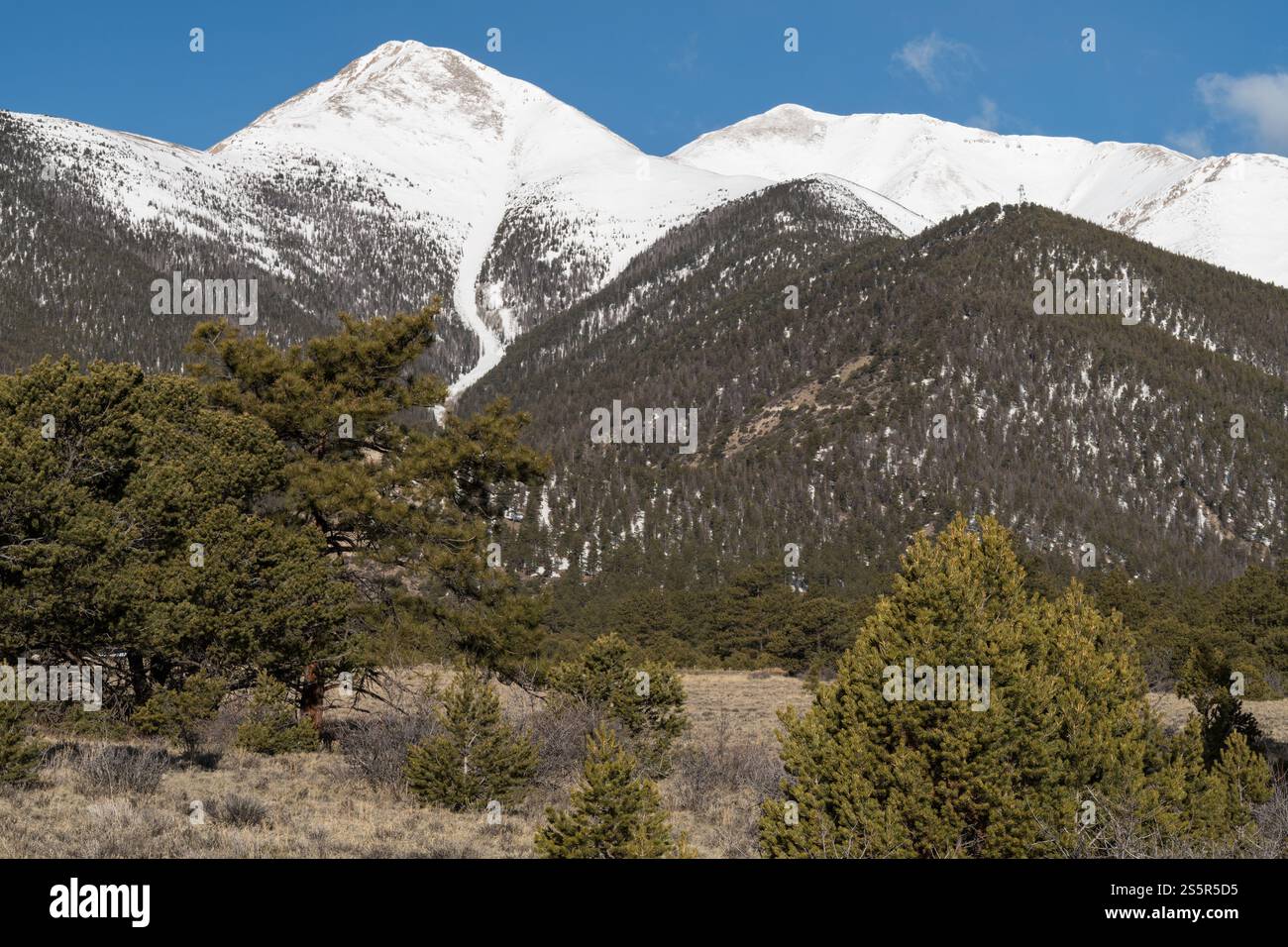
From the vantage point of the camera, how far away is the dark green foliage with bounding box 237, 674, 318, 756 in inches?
766

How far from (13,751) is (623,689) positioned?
11.3 m

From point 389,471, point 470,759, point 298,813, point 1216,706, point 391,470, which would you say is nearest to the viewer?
point 298,813

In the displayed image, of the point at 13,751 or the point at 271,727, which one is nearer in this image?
the point at 13,751

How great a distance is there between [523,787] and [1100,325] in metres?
189

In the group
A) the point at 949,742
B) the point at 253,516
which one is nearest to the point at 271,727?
the point at 253,516

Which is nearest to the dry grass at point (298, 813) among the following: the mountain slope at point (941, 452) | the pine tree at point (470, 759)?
the pine tree at point (470, 759)

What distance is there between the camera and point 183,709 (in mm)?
18250

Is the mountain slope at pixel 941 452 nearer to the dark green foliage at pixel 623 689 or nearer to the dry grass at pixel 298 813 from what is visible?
the dark green foliage at pixel 623 689

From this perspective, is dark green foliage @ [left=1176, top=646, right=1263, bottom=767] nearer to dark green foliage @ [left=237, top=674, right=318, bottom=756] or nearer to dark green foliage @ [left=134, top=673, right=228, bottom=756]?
dark green foliage @ [left=237, top=674, right=318, bottom=756]

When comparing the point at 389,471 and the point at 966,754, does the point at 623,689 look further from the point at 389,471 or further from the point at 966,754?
the point at 966,754

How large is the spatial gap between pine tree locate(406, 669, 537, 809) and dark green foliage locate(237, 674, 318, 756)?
13.0 ft

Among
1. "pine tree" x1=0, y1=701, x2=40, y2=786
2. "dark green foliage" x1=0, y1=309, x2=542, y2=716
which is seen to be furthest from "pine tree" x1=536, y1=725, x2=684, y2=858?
"dark green foliage" x1=0, y1=309, x2=542, y2=716

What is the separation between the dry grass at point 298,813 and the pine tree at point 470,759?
0.37 metres

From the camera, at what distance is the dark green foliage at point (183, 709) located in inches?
723
